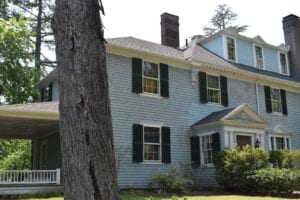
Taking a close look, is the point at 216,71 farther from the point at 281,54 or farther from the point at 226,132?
the point at 281,54

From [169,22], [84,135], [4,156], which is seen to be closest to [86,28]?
[84,135]

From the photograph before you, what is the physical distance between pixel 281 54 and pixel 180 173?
1199 cm

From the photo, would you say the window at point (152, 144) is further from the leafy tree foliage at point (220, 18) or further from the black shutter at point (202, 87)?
the leafy tree foliage at point (220, 18)

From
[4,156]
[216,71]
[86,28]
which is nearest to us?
[86,28]

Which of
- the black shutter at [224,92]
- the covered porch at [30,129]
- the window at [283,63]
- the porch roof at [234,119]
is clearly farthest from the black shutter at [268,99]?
the covered porch at [30,129]

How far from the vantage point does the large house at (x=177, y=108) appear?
14.7 m

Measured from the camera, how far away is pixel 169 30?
20.8 meters

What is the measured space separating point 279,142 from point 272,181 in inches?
294

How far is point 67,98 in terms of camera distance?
3.05 metres

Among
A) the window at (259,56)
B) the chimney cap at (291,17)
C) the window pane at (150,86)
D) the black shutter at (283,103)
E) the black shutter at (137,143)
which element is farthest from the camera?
the chimney cap at (291,17)

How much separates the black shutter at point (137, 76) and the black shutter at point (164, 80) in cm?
111

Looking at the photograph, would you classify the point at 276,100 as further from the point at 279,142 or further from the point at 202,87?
the point at 202,87

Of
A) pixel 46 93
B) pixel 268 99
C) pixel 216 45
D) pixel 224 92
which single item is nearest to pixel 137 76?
pixel 224 92

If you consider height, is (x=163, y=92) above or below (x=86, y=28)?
above
